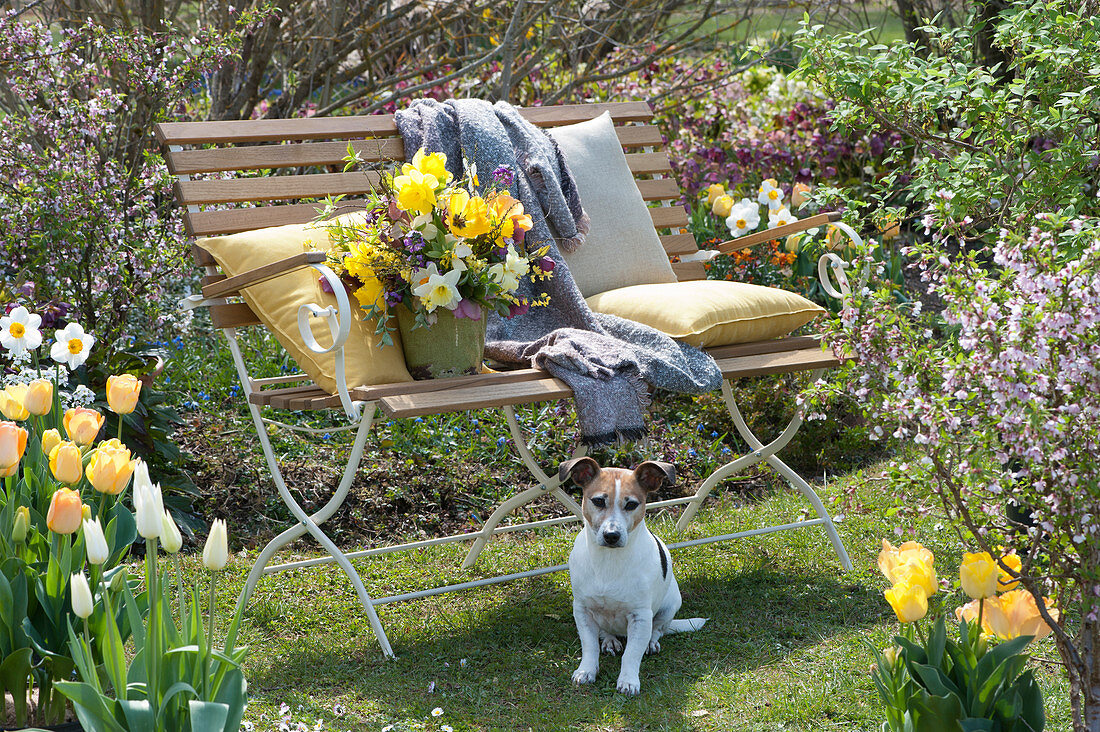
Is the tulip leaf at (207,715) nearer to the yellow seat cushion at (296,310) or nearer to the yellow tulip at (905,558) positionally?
the yellow tulip at (905,558)

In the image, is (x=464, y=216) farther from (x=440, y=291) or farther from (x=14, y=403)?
(x=14, y=403)

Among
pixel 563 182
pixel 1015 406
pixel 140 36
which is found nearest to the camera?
pixel 1015 406

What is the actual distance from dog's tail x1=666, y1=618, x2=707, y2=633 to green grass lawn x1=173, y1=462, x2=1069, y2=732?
0.9 inches

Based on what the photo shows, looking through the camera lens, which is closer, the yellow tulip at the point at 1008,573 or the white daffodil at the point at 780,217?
the yellow tulip at the point at 1008,573

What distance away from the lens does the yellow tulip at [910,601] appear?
163 centimetres

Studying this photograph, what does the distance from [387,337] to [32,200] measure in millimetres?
1881

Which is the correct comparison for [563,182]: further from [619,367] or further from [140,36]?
[140,36]

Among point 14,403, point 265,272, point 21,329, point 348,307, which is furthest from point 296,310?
point 14,403

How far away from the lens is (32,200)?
3.96 meters

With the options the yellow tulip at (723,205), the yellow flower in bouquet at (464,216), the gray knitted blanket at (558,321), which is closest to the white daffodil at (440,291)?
the yellow flower in bouquet at (464,216)

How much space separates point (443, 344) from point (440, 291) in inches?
7.7

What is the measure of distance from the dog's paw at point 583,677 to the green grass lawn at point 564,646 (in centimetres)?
3

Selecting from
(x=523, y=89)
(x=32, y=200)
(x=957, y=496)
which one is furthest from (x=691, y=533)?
(x=523, y=89)

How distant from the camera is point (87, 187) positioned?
13.2 ft
